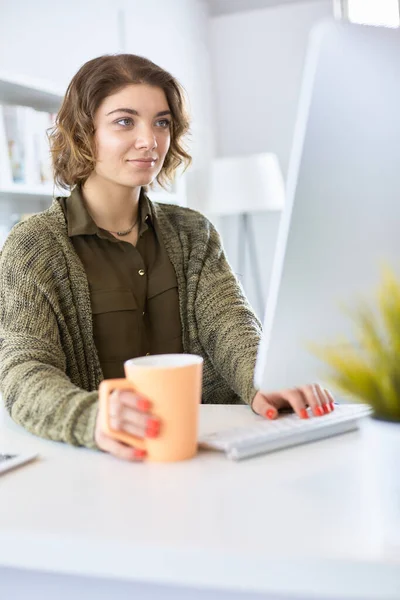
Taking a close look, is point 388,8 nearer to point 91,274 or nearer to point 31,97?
point 31,97

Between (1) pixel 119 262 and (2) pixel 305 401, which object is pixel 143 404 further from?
(1) pixel 119 262

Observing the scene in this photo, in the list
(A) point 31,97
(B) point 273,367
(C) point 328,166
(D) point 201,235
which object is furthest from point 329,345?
(A) point 31,97

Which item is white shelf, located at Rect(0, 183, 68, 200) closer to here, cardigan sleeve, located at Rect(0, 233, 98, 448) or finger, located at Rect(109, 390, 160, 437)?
cardigan sleeve, located at Rect(0, 233, 98, 448)

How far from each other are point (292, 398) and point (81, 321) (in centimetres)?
50

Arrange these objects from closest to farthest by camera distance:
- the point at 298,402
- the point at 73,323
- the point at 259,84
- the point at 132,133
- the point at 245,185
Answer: the point at 298,402, the point at 73,323, the point at 132,133, the point at 245,185, the point at 259,84

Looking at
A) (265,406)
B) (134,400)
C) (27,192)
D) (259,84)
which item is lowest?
(265,406)

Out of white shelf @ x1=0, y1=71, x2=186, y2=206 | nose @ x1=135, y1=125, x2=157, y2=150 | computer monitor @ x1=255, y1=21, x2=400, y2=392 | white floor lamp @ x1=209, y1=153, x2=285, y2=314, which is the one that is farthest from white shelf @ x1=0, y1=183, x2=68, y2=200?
computer monitor @ x1=255, y1=21, x2=400, y2=392

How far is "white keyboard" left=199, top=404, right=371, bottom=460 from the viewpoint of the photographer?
0.83m

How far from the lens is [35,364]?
3.37ft

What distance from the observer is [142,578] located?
1.94ft

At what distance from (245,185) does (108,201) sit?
2844 mm

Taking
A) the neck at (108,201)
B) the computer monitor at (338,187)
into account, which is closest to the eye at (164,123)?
the neck at (108,201)

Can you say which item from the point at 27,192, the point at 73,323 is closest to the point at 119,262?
the point at 73,323

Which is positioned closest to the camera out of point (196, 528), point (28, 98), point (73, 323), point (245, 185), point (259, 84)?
point (196, 528)
